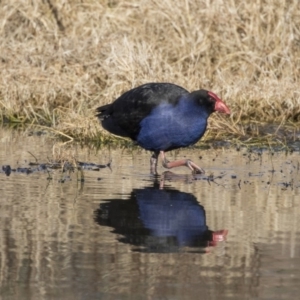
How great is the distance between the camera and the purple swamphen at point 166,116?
8.94m

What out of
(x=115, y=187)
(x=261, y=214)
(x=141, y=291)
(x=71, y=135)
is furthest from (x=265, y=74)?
(x=141, y=291)

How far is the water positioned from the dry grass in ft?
10.4

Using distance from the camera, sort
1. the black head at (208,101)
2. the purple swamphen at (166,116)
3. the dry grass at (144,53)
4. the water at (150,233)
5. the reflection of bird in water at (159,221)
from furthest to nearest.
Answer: the dry grass at (144,53), the black head at (208,101), the purple swamphen at (166,116), the reflection of bird in water at (159,221), the water at (150,233)

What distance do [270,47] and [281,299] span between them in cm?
961

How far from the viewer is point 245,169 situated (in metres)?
9.28

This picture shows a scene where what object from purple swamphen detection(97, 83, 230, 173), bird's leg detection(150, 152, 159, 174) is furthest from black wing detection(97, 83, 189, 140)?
bird's leg detection(150, 152, 159, 174)

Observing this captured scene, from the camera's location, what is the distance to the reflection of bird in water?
238 inches

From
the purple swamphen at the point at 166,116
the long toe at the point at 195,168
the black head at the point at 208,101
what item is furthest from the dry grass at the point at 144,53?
the long toe at the point at 195,168

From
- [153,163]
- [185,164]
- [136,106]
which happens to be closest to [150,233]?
[185,164]

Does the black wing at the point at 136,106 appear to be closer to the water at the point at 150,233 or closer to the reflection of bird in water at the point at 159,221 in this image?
the water at the point at 150,233

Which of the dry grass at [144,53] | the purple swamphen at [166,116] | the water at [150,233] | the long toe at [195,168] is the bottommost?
the water at [150,233]

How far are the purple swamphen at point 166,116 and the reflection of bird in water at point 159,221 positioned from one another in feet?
3.58

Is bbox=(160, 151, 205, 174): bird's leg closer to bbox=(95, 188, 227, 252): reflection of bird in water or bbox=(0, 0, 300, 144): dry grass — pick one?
bbox=(95, 188, 227, 252): reflection of bird in water

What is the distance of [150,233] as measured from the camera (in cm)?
628
